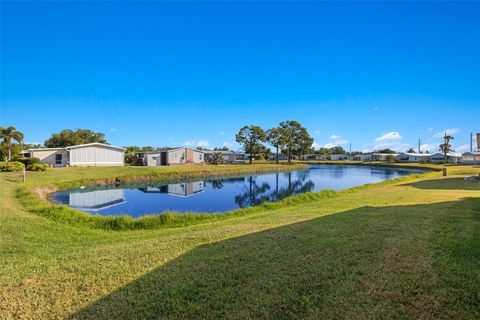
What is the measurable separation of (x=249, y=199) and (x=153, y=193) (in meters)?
7.58

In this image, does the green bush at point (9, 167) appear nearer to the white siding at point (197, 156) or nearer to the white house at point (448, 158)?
the white siding at point (197, 156)

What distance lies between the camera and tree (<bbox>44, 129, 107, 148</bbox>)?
54.0 m

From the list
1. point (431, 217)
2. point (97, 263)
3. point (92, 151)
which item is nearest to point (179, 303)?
point (97, 263)

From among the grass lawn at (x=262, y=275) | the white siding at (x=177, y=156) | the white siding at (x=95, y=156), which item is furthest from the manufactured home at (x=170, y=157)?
the grass lawn at (x=262, y=275)

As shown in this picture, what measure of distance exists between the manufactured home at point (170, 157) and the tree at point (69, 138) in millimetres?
15553

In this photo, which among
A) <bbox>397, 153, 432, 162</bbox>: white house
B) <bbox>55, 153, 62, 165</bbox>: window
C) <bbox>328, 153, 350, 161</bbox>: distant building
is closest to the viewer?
<bbox>55, 153, 62, 165</bbox>: window

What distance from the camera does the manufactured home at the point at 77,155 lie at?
36094mm

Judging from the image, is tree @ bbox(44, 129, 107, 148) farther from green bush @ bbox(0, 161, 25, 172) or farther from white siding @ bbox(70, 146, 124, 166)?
green bush @ bbox(0, 161, 25, 172)

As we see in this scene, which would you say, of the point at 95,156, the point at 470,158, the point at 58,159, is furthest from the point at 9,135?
the point at 470,158

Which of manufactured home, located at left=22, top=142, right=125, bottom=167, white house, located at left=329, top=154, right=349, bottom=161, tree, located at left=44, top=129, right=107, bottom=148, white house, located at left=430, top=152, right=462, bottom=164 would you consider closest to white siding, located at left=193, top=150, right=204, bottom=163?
manufactured home, located at left=22, top=142, right=125, bottom=167

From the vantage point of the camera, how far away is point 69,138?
5403 cm

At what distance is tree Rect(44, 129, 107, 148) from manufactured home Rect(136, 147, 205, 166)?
15.6 m

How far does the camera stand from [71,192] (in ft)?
68.6

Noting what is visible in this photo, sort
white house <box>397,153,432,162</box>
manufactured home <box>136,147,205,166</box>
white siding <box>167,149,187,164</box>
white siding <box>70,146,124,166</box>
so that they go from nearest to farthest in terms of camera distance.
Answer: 1. white siding <box>70,146,124,166</box>
2. manufactured home <box>136,147,205,166</box>
3. white siding <box>167,149,187,164</box>
4. white house <box>397,153,432,162</box>
